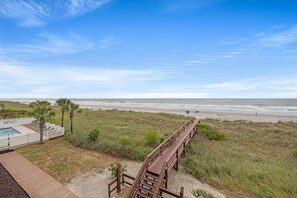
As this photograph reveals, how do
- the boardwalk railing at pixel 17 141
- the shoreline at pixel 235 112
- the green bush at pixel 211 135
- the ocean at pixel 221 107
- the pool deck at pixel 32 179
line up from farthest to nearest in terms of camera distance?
the ocean at pixel 221 107 → the shoreline at pixel 235 112 → the green bush at pixel 211 135 → the boardwalk railing at pixel 17 141 → the pool deck at pixel 32 179

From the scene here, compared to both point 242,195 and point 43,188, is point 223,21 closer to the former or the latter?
point 242,195

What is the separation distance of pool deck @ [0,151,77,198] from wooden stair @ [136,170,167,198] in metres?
2.99

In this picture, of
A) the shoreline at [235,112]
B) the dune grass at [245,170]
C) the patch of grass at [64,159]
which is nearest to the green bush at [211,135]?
the dune grass at [245,170]

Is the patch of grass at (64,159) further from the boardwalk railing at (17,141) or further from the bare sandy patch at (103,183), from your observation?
the boardwalk railing at (17,141)

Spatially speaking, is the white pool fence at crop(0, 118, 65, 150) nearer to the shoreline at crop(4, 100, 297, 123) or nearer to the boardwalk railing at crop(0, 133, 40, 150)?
the boardwalk railing at crop(0, 133, 40, 150)

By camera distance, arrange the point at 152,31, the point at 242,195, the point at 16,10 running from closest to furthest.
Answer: the point at 242,195
the point at 16,10
the point at 152,31

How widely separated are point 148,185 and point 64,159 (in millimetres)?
7456

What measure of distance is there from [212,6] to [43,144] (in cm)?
2111

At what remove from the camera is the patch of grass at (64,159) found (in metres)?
9.40

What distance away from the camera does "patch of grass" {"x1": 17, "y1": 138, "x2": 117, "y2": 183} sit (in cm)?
940

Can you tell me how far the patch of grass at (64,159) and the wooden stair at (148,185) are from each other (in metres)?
4.11

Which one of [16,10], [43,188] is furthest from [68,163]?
[16,10]

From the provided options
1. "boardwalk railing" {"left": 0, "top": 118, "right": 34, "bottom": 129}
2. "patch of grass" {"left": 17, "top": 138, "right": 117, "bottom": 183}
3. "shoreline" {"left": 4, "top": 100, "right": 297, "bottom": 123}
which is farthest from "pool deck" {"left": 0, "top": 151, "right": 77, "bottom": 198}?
"shoreline" {"left": 4, "top": 100, "right": 297, "bottom": 123}

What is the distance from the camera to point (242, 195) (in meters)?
7.41
